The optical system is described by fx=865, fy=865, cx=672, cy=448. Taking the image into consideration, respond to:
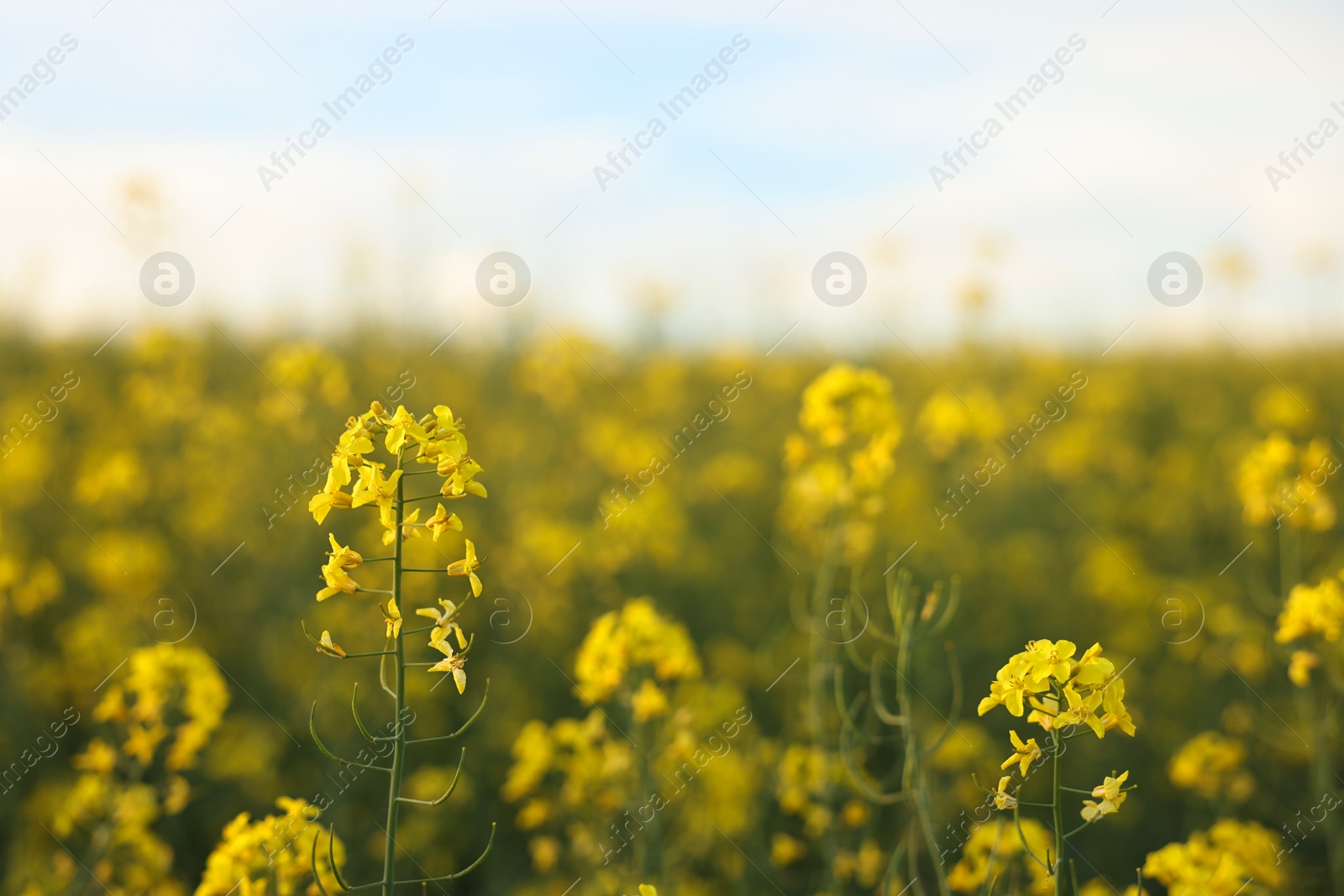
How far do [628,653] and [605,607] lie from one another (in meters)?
2.73

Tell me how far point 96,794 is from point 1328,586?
3.66 meters

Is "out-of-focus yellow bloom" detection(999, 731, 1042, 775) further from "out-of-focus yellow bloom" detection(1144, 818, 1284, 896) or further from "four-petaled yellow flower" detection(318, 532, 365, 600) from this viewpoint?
"four-petaled yellow flower" detection(318, 532, 365, 600)

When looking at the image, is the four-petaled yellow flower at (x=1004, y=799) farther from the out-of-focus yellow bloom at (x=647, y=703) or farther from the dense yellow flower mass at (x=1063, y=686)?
the out-of-focus yellow bloom at (x=647, y=703)

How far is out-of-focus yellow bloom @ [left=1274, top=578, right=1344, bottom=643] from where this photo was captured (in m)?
2.38

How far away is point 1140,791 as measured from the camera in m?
4.33

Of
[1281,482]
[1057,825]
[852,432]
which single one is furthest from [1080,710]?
[1281,482]

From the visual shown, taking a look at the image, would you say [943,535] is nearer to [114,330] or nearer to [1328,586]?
[1328,586]
